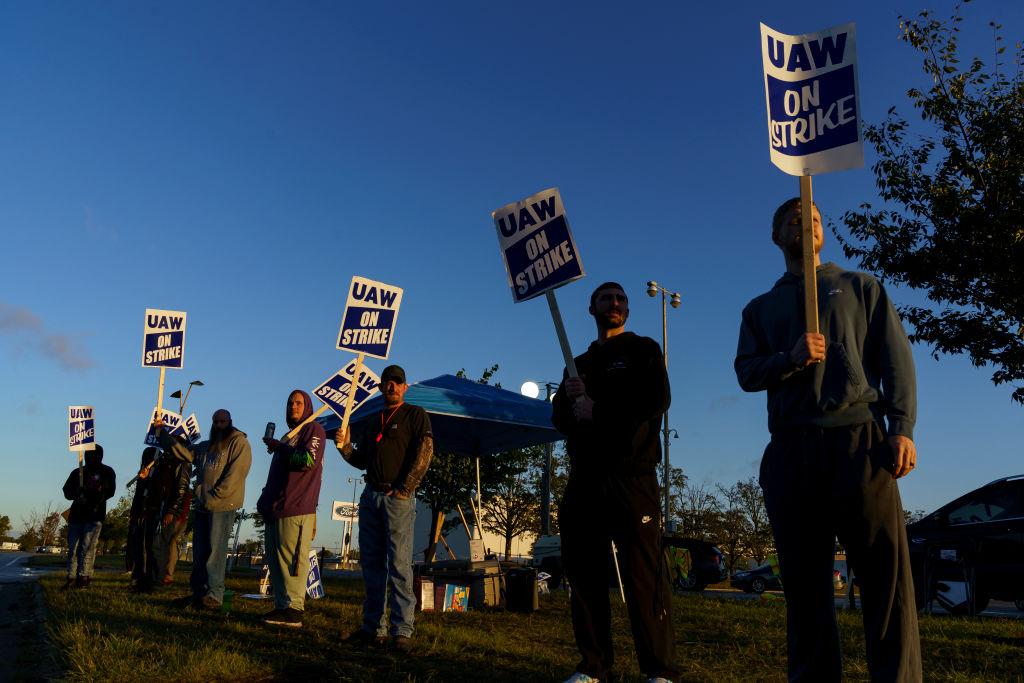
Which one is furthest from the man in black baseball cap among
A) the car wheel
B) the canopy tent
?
the car wheel

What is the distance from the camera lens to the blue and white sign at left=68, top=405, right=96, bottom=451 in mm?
13500

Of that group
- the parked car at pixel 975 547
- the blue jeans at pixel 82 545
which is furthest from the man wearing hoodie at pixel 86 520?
the parked car at pixel 975 547

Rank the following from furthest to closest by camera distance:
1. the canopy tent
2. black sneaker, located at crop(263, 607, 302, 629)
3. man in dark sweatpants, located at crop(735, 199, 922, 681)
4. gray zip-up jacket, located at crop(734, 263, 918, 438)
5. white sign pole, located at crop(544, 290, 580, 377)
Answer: the canopy tent < black sneaker, located at crop(263, 607, 302, 629) < white sign pole, located at crop(544, 290, 580, 377) < gray zip-up jacket, located at crop(734, 263, 918, 438) < man in dark sweatpants, located at crop(735, 199, 922, 681)

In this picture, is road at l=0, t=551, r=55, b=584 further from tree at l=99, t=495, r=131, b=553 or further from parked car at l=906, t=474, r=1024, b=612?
tree at l=99, t=495, r=131, b=553

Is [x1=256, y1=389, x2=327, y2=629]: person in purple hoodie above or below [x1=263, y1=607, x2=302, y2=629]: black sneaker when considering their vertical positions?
above

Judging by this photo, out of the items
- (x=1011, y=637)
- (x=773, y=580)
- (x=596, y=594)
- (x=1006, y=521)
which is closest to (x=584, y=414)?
(x=596, y=594)

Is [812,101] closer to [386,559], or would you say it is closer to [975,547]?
[386,559]

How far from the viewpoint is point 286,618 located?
636cm

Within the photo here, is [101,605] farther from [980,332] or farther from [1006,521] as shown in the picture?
[980,332]

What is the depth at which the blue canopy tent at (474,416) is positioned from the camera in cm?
1092

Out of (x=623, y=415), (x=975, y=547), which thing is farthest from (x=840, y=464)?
(x=975, y=547)

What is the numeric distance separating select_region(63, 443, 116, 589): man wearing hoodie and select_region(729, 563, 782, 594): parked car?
19.6 m

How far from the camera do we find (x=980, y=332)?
11414 mm

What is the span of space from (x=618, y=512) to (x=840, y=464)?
1276 millimetres
